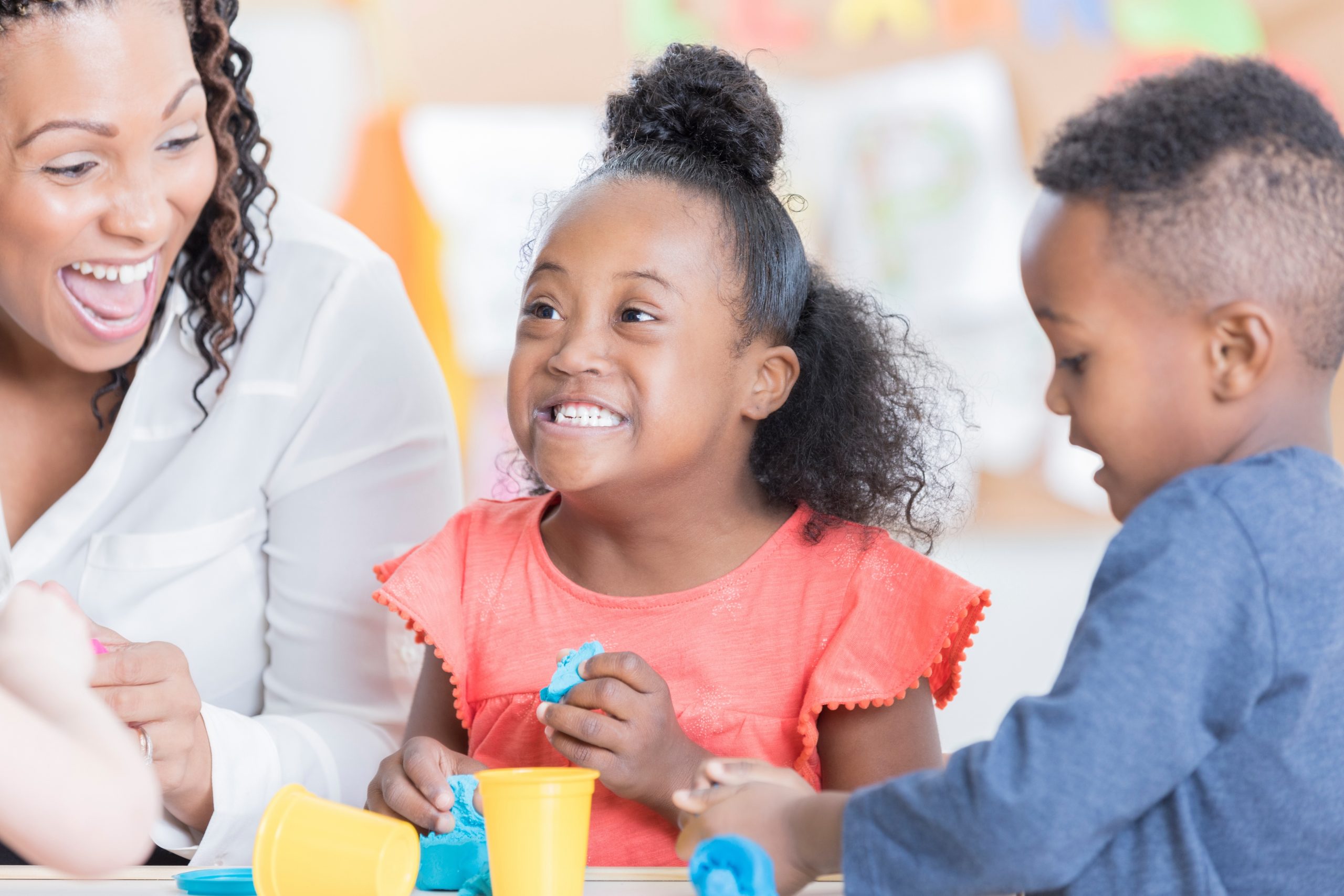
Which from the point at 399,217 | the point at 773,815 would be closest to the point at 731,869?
the point at 773,815

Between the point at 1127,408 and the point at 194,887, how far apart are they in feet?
2.31

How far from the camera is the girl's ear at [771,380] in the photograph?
4.26 feet

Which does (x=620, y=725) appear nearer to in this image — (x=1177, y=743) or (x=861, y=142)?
(x=1177, y=743)

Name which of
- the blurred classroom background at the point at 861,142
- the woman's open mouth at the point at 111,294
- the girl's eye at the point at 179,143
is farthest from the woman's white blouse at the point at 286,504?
the blurred classroom background at the point at 861,142

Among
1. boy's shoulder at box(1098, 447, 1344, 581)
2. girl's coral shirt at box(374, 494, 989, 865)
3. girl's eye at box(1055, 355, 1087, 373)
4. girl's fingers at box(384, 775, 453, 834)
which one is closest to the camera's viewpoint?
boy's shoulder at box(1098, 447, 1344, 581)

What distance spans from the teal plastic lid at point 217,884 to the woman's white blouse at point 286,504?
1.42 ft

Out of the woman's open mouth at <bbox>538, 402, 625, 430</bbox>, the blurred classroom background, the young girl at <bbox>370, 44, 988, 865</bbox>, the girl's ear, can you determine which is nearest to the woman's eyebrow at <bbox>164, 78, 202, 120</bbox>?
the young girl at <bbox>370, 44, 988, 865</bbox>

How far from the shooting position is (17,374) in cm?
147

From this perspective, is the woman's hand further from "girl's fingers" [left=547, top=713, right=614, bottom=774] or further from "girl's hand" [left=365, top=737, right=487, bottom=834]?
"girl's fingers" [left=547, top=713, right=614, bottom=774]

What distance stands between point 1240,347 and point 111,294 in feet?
3.47

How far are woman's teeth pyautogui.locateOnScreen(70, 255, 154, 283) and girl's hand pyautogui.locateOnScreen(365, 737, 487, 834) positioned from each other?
572mm

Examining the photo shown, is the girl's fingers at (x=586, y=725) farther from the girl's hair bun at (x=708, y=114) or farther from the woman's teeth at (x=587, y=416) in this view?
the girl's hair bun at (x=708, y=114)

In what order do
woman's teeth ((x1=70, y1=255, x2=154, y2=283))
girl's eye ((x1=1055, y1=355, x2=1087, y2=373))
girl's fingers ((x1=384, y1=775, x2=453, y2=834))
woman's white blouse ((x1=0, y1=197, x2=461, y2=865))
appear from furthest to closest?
woman's white blouse ((x1=0, y1=197, x2=461, y2=865)) < woman's teeth ((x1=70, y1=255, x2=154, y2=283)) < girl's fingers ((x1=384, y1=775, x2=453, y2=834)) < girl's eye ((x1=1055, y1=355, x2=1087, y2=373))

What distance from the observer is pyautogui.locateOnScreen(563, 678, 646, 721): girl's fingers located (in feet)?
3.41
